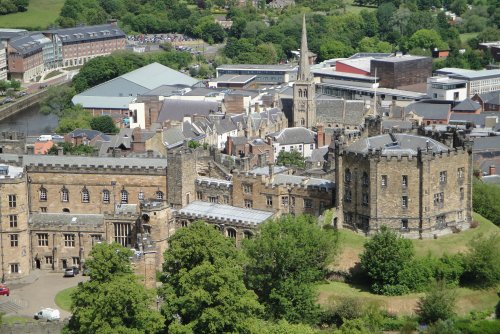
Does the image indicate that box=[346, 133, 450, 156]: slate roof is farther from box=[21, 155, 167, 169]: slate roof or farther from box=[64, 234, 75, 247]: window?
box=[64, 234, 75, 247]: window

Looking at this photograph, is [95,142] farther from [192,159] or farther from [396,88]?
[396,88]

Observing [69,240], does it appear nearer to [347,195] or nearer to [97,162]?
[97,162]

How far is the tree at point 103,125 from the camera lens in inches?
5527

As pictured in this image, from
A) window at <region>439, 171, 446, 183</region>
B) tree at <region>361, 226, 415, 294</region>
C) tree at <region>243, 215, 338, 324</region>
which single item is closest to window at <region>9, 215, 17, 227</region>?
tree at <region>243, 215, 338, 324</region>

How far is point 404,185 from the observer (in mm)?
81750

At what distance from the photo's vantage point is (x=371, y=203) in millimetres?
82312

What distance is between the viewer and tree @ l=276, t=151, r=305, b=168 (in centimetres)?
11488

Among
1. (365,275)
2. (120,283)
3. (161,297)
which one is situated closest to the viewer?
(120,283)

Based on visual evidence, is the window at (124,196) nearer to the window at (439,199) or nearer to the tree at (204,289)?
the tree at (204,289)

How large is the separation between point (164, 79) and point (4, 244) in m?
91.7

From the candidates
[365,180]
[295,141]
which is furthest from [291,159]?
[365,180]

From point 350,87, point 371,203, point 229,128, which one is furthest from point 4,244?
point 350,87

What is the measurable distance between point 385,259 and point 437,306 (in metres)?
5.09

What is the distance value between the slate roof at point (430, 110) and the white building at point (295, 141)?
19.5m
